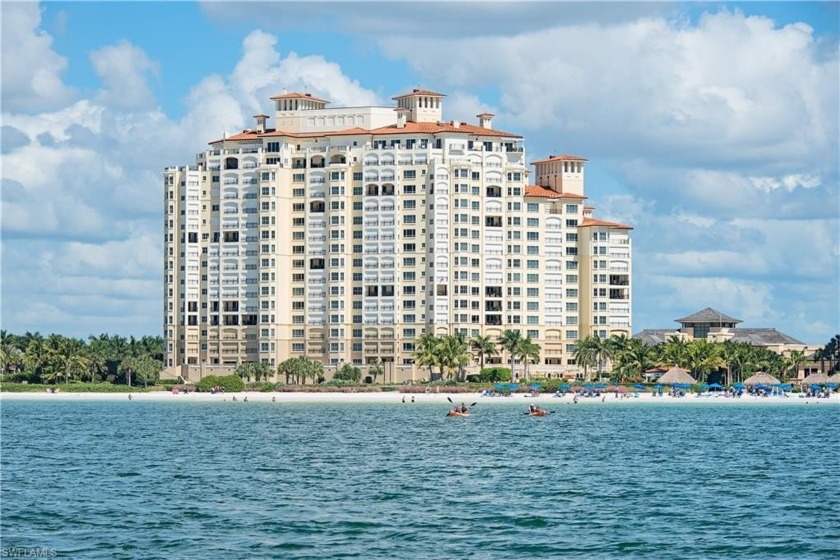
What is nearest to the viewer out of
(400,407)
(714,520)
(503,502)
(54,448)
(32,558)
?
(32,558)

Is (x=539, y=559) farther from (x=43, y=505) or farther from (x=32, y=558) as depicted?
(x=43, y=505)

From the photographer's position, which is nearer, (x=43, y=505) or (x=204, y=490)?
(x=43, y=505)

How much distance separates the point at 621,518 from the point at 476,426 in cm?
7454

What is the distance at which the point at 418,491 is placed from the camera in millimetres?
81125

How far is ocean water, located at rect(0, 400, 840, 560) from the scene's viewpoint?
2470 inches

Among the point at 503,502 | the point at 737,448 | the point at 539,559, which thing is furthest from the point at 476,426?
the point at 539,559

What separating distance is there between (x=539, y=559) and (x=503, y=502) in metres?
17.1

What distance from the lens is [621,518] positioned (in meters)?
71.0

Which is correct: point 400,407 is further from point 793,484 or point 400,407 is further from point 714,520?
point 714,520

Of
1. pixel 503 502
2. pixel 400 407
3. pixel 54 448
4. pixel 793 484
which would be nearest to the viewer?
pixel 503 502

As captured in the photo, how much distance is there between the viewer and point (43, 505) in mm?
73562

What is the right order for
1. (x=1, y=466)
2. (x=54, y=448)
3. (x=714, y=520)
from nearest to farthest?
(x=714, y=520)
(x=1, y=466)
(x=54, y=448)

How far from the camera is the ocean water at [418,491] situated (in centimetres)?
6275

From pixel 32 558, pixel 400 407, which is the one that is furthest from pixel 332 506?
pixel 400 407
